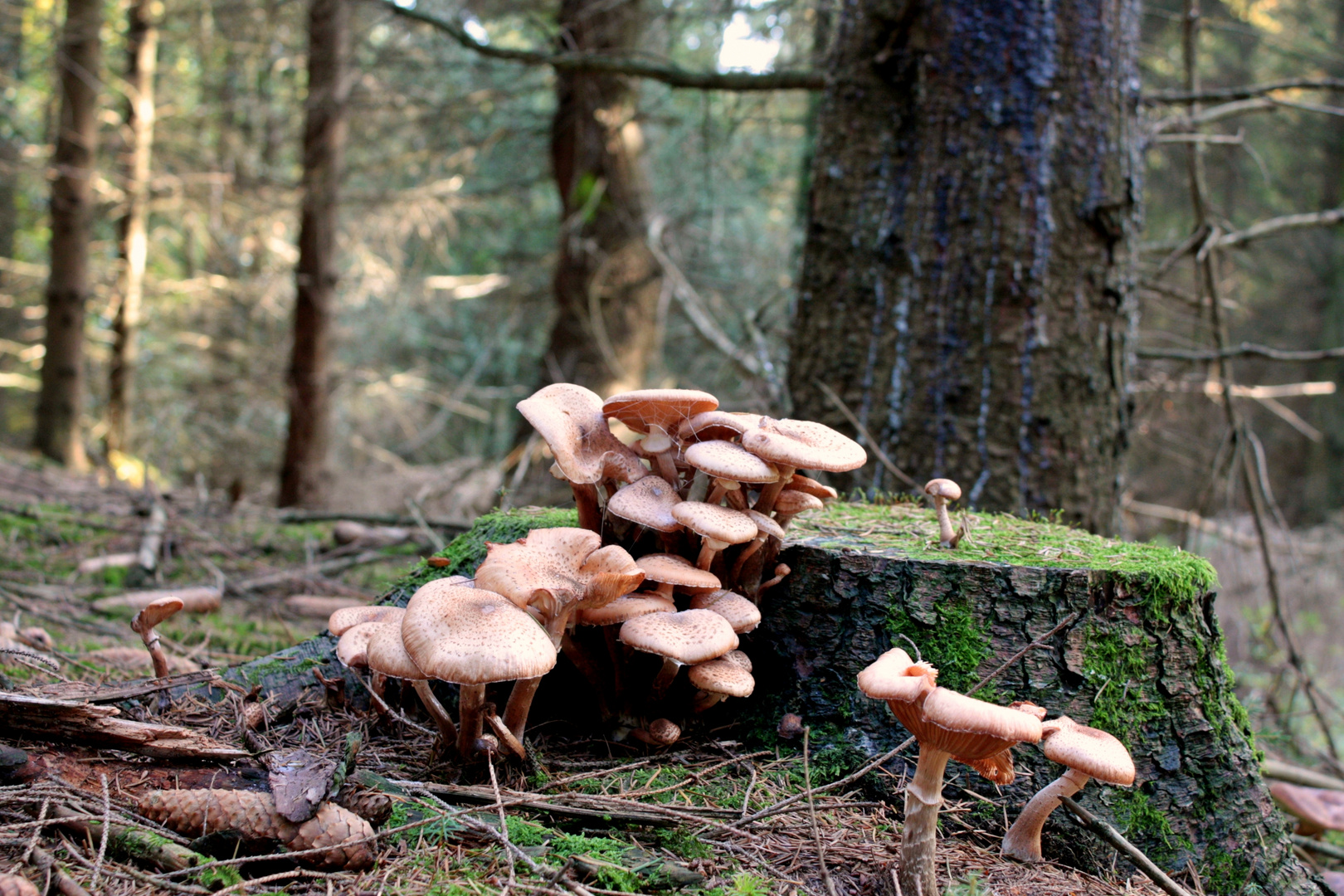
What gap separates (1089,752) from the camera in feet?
5.59

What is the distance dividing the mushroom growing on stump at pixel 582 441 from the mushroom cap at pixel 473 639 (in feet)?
1.35

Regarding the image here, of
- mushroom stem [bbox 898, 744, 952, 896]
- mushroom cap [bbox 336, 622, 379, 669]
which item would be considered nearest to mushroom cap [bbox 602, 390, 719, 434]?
mushroom cap [bbox 336, 622, 379, 669]

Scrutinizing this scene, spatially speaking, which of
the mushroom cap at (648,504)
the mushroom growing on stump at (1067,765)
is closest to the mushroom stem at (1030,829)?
the mushroom growing on stump at (1067,765)

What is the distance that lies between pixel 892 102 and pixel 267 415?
11848mm

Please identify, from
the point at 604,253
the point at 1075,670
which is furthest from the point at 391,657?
the point at 604,253

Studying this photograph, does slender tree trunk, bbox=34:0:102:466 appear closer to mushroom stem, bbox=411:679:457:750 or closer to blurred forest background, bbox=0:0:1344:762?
blurred forest background, bbox=0:0:1344:762

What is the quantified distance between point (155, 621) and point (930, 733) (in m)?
2.22

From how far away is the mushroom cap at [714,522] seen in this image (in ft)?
6.64

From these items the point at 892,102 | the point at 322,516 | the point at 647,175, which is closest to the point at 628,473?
the point at 892,102

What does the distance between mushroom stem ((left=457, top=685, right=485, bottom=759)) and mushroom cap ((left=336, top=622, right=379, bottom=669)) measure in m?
0.27

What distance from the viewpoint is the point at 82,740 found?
6.50ft

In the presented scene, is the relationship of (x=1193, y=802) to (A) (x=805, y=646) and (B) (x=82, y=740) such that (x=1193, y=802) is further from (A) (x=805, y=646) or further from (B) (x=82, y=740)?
(B) (x=82, y=740)

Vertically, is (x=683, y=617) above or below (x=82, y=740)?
above

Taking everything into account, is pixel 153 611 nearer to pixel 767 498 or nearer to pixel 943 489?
pixel 767 498
